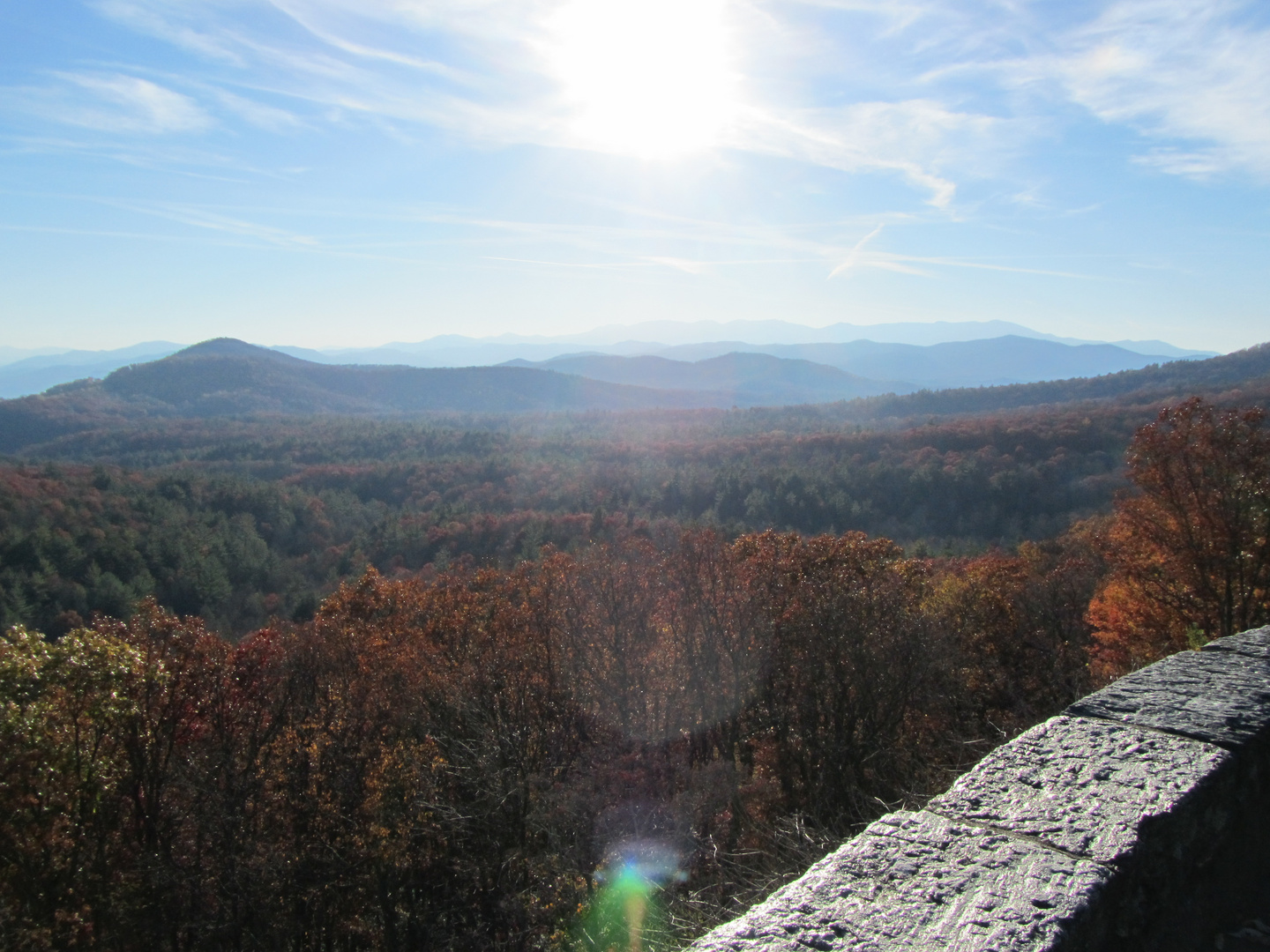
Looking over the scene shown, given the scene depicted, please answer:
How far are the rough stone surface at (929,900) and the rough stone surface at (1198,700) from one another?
1.23 metres

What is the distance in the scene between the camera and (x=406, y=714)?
544 inches

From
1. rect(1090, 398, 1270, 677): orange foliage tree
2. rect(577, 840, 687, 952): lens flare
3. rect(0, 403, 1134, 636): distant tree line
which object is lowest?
rect(0, 403, 1134, 636): distant tree line

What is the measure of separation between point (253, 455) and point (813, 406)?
121102 mm

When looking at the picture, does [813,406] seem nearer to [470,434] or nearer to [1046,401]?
[1046,401]

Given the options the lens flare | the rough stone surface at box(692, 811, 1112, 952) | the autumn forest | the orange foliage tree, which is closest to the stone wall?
the rough stone surface at box(692, 811, 1112, 952)

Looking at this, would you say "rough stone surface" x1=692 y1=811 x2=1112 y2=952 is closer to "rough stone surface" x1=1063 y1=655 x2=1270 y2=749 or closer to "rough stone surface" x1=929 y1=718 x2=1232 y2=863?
"rough stone surface" x1=929 y1=718 x2=1232 y2=863

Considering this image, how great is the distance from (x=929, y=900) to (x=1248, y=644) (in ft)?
11.4

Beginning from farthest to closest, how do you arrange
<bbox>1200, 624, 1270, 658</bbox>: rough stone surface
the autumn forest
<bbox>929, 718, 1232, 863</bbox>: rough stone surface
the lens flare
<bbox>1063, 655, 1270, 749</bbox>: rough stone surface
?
the autumn forest
the lens flare
<bbox>1200, 624, 1270, 658</bbox>: rough stone surface
<bbox>1063, 655, 1270, 749</bbox>: rough stone surface
<bbox>929, 718, 1232, 863</bbox>: rough stone surface

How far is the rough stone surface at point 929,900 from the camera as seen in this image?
2061mm

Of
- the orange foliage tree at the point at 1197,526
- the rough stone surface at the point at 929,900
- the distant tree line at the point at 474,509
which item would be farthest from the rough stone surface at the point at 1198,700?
the distant tree line at the point at 474,509

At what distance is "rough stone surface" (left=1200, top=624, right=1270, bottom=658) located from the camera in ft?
13.6

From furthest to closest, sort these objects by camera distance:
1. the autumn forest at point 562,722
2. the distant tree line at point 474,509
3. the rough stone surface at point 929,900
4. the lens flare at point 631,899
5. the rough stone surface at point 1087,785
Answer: the distant tree line at point 474,509 → the autumn forest at point 562,722 → the lens flare at point 631,899 → the rough stone surface at point 1087,785 → the rough stone surface at point 929,900

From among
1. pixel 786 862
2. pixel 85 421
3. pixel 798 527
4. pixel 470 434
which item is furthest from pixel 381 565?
pixel 85 421

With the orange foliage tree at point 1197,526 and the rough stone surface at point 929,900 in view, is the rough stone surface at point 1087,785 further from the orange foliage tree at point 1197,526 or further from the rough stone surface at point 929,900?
the orange foliage tree at point 1197,526
